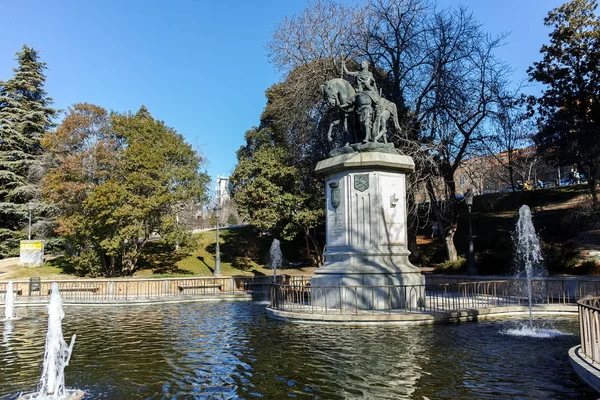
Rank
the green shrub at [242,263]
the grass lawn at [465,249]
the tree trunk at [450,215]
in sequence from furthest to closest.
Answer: the green shrub at [242,263] < the tree trunk at [450,215] < the grass lawn at [465,249]

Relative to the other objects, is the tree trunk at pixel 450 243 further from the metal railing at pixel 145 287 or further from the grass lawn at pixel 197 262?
the metal railing at pixel 145 287

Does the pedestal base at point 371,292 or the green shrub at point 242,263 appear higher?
the green shrub at point 242,263

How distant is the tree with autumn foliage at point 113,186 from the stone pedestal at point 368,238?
774 inches

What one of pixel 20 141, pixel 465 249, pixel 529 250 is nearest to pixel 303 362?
pixel 529 250

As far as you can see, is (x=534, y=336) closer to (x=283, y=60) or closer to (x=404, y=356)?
(x=404, y=356)

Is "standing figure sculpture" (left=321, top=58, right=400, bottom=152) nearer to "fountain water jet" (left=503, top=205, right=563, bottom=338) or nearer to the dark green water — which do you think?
"fountain water jet" (left=503, top=205, right=563, bottom=338)

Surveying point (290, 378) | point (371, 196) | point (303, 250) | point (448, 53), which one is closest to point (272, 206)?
point (303, 250)

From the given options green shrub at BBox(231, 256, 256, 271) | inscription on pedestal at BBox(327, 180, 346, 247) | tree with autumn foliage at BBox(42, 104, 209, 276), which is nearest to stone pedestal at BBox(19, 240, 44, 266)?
tree with autumn foliage at BBox(42, 104, 209, 276)

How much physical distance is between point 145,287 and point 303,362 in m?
18.3

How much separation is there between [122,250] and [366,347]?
28.5 m

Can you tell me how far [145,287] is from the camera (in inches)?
971

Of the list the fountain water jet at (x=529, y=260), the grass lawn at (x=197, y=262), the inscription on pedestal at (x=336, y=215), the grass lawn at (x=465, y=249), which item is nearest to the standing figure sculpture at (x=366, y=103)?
the inscription on pedestal at (x=336, y=215)

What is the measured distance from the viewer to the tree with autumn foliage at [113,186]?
31.3 meters

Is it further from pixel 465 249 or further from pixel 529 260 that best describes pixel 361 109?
pixel 465 249
